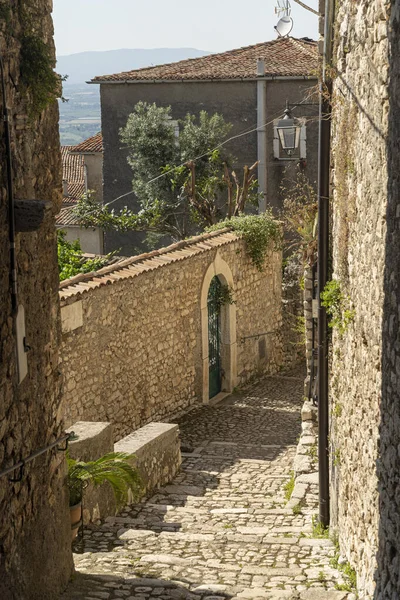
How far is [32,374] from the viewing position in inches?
255

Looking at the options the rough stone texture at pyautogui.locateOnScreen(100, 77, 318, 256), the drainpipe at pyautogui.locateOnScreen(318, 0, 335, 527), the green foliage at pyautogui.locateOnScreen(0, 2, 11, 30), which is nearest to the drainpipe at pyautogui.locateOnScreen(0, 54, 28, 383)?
the green foliage at pyautogui.locateOnScreen(0, 2, 11, 30)

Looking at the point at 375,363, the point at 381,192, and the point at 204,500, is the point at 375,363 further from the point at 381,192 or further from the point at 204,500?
the point at 204,500

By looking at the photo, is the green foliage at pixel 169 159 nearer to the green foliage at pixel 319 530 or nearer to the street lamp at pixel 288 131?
the street lamp at pixel 288 131

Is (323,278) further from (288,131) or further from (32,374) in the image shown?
(288,131)

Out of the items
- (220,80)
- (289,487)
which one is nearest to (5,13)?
(289,487)

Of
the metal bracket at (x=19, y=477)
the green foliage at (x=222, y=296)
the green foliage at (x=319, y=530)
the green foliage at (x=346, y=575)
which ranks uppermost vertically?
the metal bracket at (x=19, y=477)

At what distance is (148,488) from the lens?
10.5 meters

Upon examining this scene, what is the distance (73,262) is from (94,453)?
279 inches

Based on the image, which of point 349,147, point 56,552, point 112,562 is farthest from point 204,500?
point 349,147

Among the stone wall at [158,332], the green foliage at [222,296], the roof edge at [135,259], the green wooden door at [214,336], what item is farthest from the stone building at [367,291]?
the green foliage at [222,296]

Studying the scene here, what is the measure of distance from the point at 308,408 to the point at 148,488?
2.39 metres

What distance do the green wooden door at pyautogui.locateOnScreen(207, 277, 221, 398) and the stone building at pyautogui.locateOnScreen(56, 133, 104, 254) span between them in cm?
707

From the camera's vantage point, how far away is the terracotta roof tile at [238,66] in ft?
81.4

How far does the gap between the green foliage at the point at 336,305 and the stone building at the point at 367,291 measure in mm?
47
